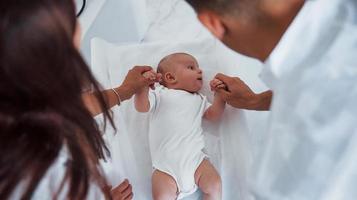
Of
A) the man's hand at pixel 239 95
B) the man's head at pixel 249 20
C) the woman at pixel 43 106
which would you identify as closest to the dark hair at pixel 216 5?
the man's head at pixel 249 20

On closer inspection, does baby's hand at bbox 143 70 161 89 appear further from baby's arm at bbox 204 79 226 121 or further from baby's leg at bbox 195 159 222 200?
baby's leg at bbox 195 159 222 200

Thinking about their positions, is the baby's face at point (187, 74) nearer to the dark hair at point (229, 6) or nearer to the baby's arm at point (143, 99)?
the baby's arm at point (143, 99)

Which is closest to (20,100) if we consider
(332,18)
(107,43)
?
(332,18)

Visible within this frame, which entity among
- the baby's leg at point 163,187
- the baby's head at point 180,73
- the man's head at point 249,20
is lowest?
the baby's leg at point 163,187

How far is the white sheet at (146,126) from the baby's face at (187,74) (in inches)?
1.9

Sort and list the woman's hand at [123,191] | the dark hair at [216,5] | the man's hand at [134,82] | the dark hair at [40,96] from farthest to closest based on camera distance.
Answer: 1. the man's hand at [134,82]
2. the woman's hand at [123,191]
3. the dark hair at [216,5]
4. the dark hair at [40,96]

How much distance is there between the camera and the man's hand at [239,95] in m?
1.14

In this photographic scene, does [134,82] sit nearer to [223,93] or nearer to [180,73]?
[180,73]

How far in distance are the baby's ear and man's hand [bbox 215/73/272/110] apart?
4.4 inches

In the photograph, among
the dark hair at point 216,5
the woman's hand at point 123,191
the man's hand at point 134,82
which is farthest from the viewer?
the man's hand at point 134,82

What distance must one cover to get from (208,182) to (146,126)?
0.80ft

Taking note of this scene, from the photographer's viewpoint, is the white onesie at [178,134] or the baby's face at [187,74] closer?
the white onesie at [178,134]

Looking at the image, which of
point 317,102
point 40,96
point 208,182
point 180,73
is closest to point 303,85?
point 317,102

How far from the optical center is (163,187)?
110cm
